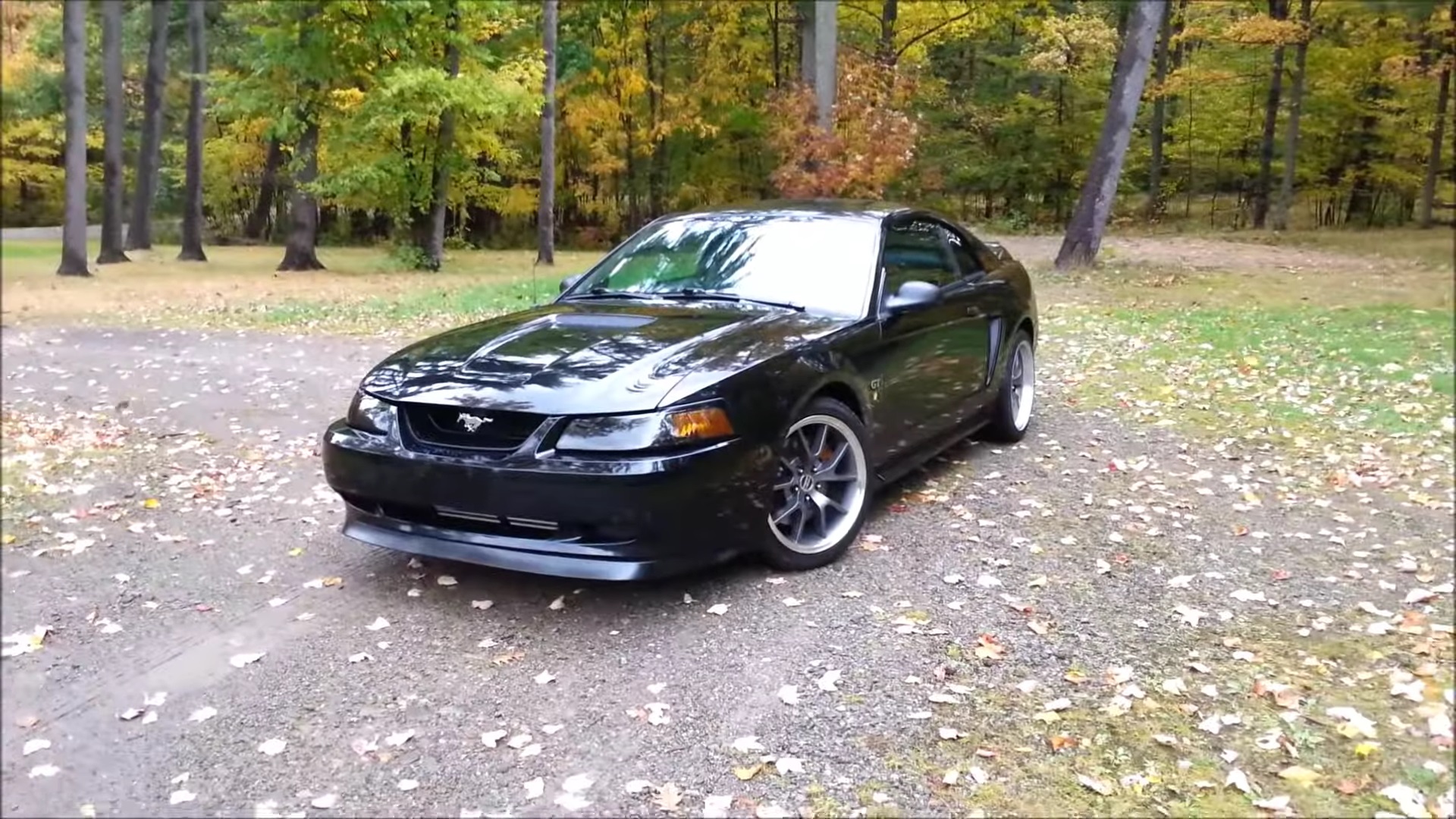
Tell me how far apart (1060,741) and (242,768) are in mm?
2255

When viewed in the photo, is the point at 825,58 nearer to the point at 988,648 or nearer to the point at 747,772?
the point at 988,648

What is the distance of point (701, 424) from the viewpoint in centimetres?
368

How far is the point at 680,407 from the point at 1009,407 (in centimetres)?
306

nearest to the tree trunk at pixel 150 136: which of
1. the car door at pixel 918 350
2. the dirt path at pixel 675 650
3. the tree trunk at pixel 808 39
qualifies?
the dirt path at pixel 675 650

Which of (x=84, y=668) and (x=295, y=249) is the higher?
(x=295, y=249)

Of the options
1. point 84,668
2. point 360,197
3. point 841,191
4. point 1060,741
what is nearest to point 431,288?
point 360,197

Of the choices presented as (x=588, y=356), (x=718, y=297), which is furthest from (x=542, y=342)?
(x=718, y=297)

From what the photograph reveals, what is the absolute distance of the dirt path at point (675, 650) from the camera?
2.76 m

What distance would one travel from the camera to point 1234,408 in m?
6.54

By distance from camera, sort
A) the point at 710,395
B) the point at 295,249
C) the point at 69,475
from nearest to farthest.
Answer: the point at 69,475 < the point at 710,395 < the point at 295,249

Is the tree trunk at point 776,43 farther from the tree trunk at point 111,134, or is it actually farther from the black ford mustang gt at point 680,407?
the tree trunk at point 111,134

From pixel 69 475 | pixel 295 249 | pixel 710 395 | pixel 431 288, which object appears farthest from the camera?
pixel 295 249

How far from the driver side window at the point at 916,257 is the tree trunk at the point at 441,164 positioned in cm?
1411

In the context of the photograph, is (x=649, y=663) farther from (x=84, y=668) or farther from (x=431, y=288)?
(x=431, y=288)
